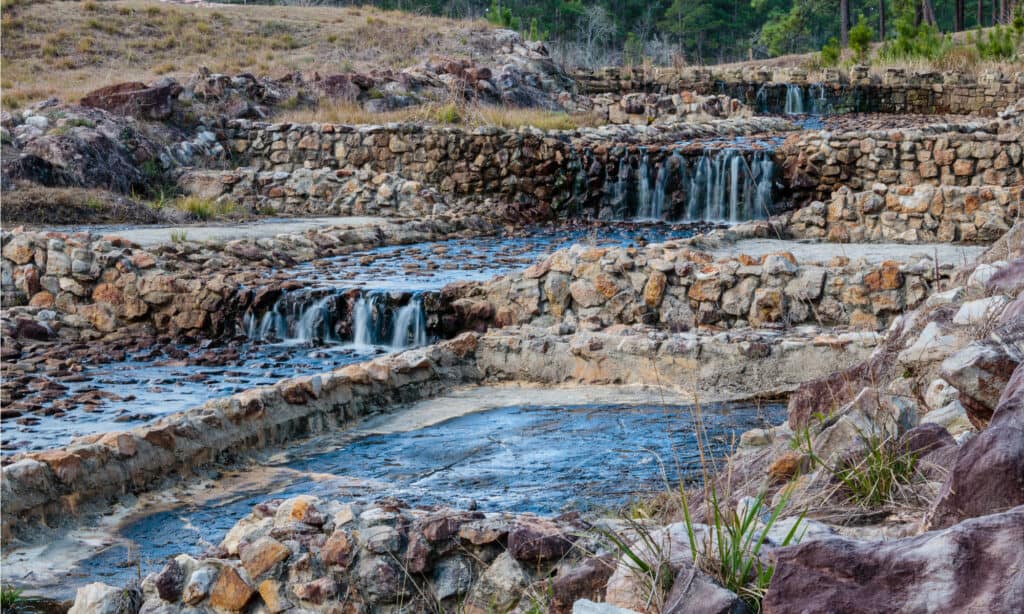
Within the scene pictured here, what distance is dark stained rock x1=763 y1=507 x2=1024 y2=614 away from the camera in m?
1.97

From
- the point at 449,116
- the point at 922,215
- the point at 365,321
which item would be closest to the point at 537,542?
the point at 365,321

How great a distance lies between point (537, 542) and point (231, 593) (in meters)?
1.01

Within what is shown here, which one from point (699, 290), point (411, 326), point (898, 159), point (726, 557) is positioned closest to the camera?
point (726, 557)

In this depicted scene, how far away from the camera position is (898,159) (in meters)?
16.0

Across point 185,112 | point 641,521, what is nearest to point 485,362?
point 641,521

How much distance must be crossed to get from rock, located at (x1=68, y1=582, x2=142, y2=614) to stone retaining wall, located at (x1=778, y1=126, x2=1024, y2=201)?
12893mm

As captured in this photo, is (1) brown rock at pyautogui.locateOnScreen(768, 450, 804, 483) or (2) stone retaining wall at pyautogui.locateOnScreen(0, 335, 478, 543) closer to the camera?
(1) brown rock at pyautogui.locateOnScreen(768, 450, 804, 483)

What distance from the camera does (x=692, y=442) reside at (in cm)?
602

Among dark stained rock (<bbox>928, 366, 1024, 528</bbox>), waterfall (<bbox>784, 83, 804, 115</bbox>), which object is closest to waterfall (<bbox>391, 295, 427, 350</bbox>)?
dark stained rock (<bbox>928, 366, 1024, 528</bbox>)

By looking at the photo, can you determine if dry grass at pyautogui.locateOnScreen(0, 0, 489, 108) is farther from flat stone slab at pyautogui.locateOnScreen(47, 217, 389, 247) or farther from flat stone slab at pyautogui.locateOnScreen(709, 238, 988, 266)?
flat stone slab at pyautogui.locateOnScreen(709, 238, 988, 266)

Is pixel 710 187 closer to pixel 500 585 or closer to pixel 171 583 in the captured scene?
pixel 500 585

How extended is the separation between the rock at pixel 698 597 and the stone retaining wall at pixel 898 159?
1298 cm

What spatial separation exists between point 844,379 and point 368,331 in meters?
6.53

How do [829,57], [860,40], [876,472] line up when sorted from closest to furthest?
[876,472]
[860,40]
[829,57]
